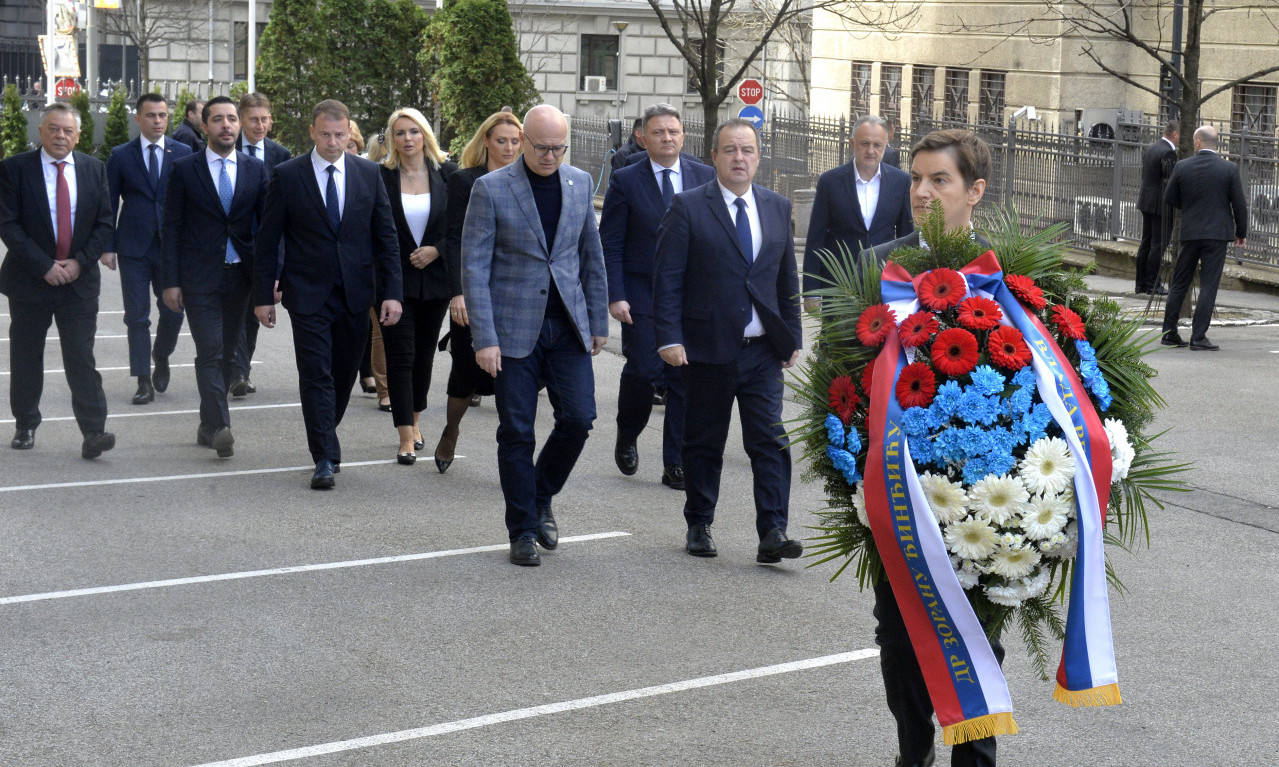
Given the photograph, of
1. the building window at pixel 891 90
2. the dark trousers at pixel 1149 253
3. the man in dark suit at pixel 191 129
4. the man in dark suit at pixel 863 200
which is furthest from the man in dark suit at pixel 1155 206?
the building window at pixel 891 90

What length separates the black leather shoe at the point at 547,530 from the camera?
7.31 meters

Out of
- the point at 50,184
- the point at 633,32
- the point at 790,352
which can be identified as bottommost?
the point at 790,352

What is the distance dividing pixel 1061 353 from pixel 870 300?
517 mm

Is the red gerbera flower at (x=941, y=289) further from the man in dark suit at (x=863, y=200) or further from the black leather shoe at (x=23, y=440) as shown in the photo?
the black leather shoe at (x=23, y=440)

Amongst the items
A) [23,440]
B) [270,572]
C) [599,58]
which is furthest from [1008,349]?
[599,58]

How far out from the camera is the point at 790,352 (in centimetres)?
707

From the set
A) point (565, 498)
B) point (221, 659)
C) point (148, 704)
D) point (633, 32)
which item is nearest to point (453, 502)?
point (565, 498)

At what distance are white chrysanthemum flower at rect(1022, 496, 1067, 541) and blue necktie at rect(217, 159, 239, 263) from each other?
7.21 metres

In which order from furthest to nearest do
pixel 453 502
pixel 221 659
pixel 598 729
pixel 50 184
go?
pixel 50 184 < pixel 453 502 < pixel 221 659 < pixel 598 729

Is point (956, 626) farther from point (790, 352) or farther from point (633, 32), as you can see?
point (633, 32)

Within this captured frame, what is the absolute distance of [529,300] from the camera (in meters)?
6.97

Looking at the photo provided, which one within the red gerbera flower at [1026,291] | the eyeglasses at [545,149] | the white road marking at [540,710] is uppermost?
the eyeglasses at [545,149]

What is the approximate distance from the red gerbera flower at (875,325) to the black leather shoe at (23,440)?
7.32 m

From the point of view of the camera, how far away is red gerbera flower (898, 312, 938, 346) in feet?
12.1
